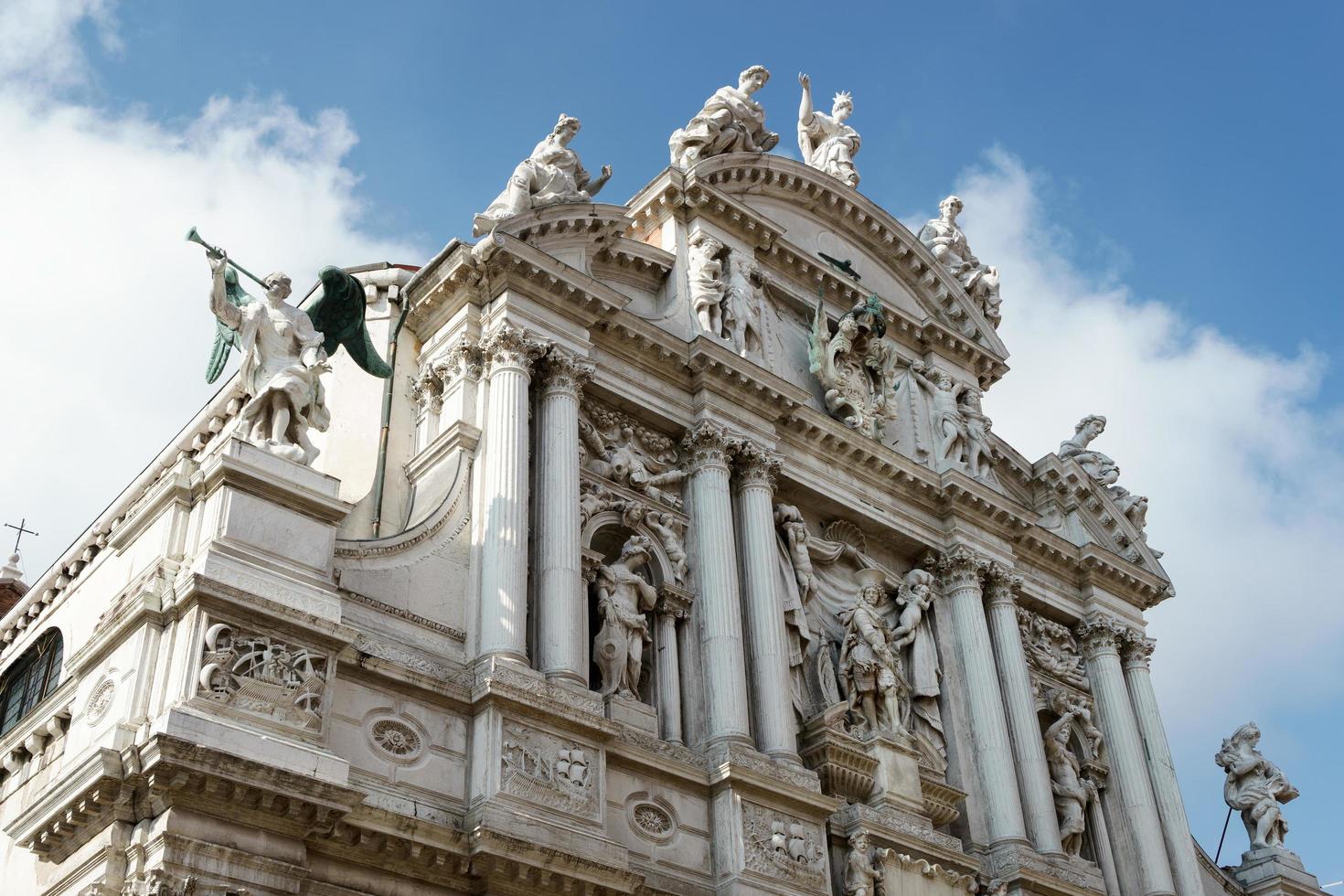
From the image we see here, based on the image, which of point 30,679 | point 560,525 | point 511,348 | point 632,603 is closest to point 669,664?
point 632,603

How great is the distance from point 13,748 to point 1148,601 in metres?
15.6

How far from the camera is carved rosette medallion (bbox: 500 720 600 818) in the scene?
13828mm

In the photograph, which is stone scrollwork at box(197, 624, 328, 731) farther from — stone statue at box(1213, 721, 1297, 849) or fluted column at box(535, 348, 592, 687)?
stone statue at box(1213, 721, 1297, 849)

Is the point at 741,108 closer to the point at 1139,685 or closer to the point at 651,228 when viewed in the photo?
the point at 651,228

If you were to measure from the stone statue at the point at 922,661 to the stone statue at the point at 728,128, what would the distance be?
610 centimetres

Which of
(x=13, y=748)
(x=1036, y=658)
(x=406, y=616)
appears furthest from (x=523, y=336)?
(x=1036, y=658)

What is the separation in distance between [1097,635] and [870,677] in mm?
5361

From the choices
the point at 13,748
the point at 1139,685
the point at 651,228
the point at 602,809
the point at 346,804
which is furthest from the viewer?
the point at 1139,685

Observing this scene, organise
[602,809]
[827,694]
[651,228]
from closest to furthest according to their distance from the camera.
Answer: [602,809]
[827,694]
[651,228]

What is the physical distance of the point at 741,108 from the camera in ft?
70.9

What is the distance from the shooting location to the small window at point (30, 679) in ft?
61.0

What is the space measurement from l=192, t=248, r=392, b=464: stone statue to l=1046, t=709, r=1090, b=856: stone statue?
1046cm

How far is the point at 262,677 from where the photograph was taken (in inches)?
493

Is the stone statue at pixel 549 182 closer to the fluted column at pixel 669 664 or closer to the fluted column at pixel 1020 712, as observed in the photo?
the fluted column at pixel 669 664
